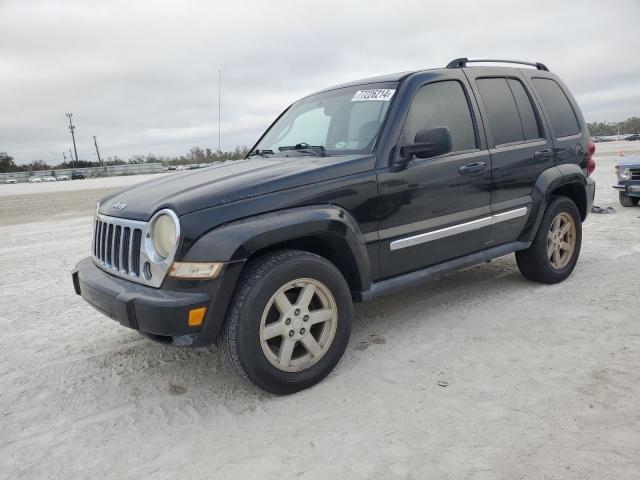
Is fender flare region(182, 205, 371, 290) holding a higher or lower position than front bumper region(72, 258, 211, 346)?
higher

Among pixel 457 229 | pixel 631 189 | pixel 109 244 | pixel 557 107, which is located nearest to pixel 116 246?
pixel 109 244

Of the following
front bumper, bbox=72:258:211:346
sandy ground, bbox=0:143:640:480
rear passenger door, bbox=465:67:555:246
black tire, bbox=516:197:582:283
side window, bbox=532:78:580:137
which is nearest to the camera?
sandy ground, bbox=0:143:640:480

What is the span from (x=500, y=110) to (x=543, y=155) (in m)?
0.61

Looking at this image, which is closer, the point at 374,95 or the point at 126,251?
the point at 126,251

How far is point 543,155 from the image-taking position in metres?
4.53

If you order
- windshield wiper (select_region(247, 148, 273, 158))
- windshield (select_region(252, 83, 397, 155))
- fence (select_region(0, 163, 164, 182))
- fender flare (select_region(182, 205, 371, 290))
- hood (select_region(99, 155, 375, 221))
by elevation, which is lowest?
fence (select_region(0, 163, 164, 182))

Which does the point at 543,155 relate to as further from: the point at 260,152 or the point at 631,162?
the point at 631,162

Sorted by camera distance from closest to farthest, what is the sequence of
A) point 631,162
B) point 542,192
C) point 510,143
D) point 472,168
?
point 472,168, point 510,143, point 542,192, point 631,162

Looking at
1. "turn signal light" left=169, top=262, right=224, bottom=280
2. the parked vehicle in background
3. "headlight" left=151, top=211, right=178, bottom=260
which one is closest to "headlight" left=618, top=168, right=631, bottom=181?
the parked vehicle in background

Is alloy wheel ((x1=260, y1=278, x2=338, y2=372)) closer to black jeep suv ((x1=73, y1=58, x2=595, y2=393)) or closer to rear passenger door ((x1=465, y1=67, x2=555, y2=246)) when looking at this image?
black jeep suv ((x1=73, y1=58, x2=595, y2=393))

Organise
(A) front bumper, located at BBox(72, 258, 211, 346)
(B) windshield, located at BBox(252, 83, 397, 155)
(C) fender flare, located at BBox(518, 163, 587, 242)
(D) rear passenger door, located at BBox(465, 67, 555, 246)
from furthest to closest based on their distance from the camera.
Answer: (C) fender flare, located at BBox(518, 163, 587, 242)
(D) rear passenger door, located at BBox(465, 67, 555, 246)
(B) windshield, located at BBox(252, 83, 397, 155)
(A) front bumper, located at BBox(72, 258, 211, 346)

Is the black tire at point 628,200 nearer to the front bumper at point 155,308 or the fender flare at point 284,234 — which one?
the fender flare at point 284,234

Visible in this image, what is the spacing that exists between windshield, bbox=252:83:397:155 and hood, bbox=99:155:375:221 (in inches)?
8.8

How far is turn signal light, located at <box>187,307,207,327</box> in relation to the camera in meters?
2.68
